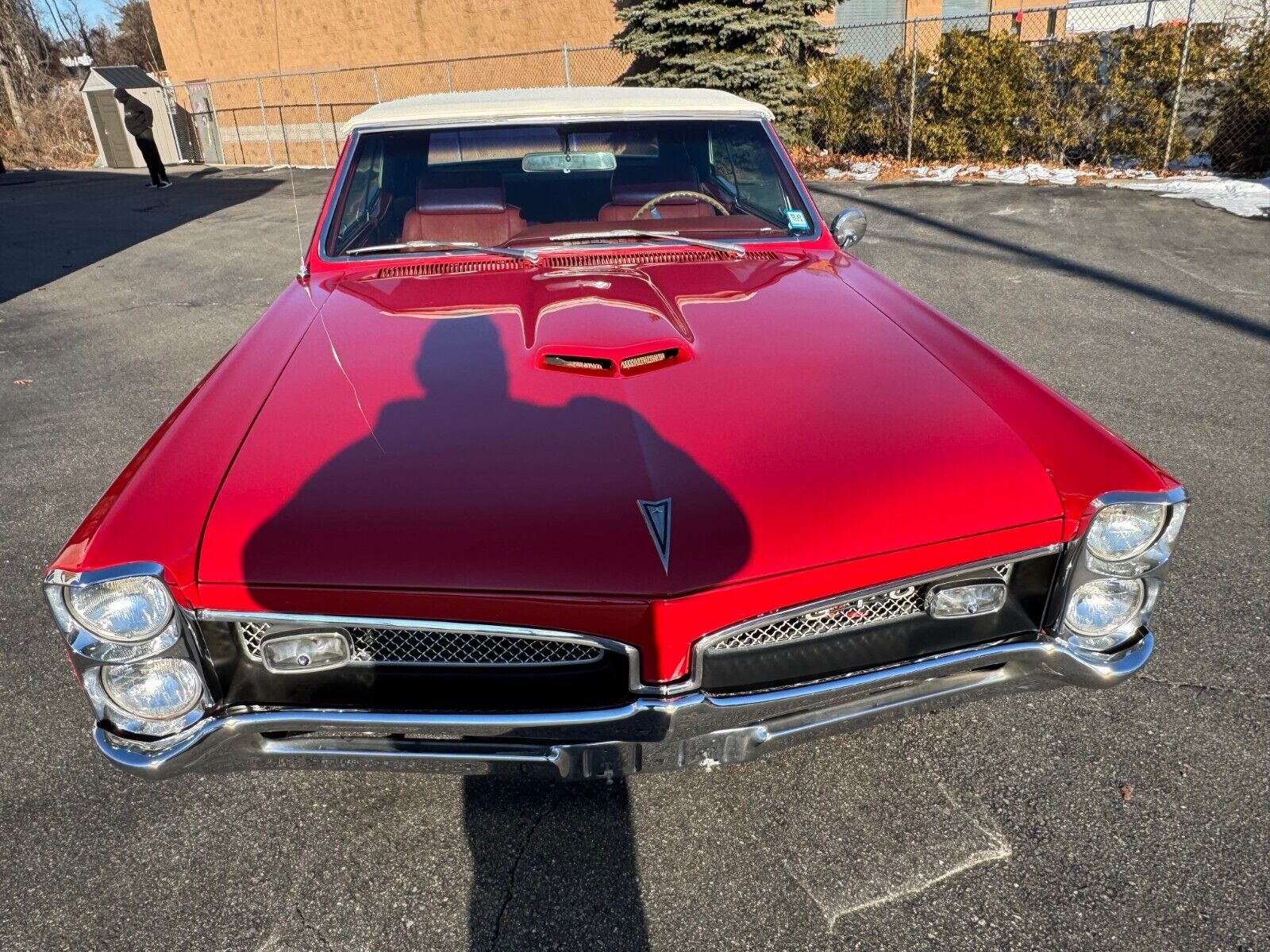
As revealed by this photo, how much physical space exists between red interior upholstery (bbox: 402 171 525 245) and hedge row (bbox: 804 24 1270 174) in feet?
34.5

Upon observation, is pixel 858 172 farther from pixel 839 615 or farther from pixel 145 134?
pixel 145 134

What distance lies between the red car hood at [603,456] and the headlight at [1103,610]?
230 millimetres

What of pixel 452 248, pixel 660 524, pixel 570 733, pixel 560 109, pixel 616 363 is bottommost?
pixel 570 733

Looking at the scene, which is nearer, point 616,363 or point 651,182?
point 616,363

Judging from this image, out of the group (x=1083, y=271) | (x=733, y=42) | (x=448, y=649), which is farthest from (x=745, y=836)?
(x=733, y=42)

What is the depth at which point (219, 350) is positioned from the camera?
240 inches

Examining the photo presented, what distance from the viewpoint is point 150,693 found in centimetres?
169

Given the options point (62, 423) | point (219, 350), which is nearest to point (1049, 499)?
point (62, 423)

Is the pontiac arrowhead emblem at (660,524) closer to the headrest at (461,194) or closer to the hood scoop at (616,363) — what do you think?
the hood scoop at (616,363)

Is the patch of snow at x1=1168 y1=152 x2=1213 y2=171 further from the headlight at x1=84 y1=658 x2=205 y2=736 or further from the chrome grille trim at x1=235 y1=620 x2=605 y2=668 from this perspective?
the headlight at x1=84 y1=658 x2=205 y2=736

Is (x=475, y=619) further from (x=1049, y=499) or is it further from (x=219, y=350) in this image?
(x=219, y=350)

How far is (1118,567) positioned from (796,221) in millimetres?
1820

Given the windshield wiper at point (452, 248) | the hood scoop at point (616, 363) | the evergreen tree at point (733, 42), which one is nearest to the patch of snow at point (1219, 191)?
the evergreen tree at point (733, 42)

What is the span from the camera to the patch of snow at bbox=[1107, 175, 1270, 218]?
28.8ft
